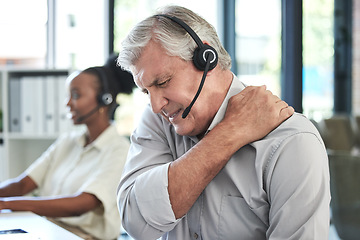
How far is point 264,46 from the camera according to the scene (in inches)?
204

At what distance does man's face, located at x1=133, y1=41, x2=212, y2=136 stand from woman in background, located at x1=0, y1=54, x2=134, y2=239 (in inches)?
33.4

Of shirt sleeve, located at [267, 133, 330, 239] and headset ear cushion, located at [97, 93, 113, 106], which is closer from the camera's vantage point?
shirt sleeve, located at [267, 133, 330, 239]

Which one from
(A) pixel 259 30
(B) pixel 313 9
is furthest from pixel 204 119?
(B) pixel 313 9

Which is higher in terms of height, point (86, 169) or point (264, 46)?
point (264, 46)

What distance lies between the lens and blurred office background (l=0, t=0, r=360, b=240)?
3.02 meters

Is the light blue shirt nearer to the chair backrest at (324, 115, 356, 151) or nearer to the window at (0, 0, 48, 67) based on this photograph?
the window at (0, 0, 48, 67)

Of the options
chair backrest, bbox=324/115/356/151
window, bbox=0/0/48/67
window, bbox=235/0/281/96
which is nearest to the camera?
window, bbox=0/0/48/67

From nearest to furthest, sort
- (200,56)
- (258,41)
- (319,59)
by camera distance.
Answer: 1. (200,56)
2. (258,41)
3. (319,59)

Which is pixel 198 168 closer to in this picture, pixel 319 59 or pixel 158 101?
pixel 158 101

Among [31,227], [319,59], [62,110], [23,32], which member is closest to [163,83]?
[31,227]

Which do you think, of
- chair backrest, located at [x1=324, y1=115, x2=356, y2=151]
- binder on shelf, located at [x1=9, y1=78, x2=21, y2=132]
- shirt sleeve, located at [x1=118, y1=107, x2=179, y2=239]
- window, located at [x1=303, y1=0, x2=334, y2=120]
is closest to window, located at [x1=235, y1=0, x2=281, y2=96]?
chair backrest, located at [x1=324, y1=115, x2=356, y2=151]

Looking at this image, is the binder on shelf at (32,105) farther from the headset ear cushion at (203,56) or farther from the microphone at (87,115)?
the headset ear cushion at (203,56)

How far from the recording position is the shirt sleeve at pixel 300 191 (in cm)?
114

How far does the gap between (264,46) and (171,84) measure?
405 cm
